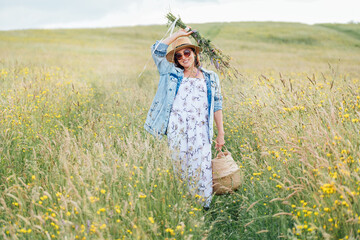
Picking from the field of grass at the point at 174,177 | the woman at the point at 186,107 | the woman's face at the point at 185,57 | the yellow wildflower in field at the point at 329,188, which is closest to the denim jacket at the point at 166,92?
the woman at the point at 186,107

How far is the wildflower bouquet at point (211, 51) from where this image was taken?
407 cm

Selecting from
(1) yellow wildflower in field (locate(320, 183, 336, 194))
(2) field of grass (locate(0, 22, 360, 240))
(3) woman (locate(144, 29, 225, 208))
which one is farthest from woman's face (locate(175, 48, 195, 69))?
(1) yellow wildflower in field (locate(320, 183, 336, 194))

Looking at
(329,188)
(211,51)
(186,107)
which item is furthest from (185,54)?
(329,188)

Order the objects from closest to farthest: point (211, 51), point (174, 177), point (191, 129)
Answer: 1. point (174, 177)
2. point (191, 129)
3. point (211, 51)

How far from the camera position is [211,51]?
13.8 feet

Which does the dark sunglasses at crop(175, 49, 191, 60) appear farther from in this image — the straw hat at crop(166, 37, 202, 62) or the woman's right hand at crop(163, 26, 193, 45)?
the woman's right hand at crop(163, 26, 193, 45)

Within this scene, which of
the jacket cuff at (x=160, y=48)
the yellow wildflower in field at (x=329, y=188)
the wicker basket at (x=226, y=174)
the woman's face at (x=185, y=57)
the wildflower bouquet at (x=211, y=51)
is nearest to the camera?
the yellow wildflower in field at (x=329, y=188)

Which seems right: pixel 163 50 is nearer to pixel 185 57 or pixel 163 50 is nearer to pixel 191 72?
pixel 185 57

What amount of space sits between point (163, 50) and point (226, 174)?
1650 mm

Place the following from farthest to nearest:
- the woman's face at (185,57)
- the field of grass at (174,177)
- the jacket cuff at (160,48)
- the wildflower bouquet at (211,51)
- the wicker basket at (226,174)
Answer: the wildflower bouquet at (211,51) → the woman's face at (185,57) → the jacket cuff at (160,48) → the wicker basket at (226,174) → the field of grass at (174,177)

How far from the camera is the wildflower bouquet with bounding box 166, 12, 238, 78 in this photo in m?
4.07

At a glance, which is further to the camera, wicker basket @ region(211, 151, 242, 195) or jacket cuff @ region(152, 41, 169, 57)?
jacket cuff @ region(152, 41, 169, 57)

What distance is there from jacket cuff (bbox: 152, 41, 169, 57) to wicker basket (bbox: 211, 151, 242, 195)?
1.45m

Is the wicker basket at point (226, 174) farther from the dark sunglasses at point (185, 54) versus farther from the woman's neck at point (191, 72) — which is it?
the dark sunglasses at point (185, 54)
